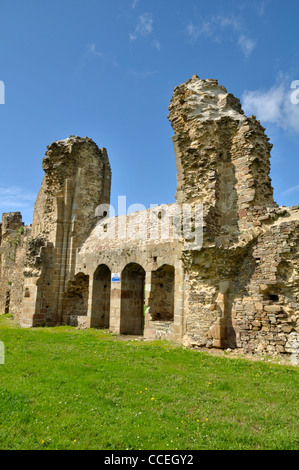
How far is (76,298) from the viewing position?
60.3 ft

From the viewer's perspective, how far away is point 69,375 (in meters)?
6.98

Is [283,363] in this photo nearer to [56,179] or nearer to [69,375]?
[69,375]

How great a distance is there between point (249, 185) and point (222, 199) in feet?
3.10

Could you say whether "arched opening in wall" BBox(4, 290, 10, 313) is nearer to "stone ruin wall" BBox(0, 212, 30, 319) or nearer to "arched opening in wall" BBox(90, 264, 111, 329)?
"stone ruin wall" BBox(0, 212, 30, 319)

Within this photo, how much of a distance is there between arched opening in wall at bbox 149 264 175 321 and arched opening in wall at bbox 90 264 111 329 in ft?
12.5

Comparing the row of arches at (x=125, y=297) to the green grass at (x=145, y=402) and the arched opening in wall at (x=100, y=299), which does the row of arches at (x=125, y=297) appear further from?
the green grass at (x=145, y=402)

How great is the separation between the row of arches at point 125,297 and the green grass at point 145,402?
478cm

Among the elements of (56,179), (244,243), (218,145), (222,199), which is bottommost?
(244,243)

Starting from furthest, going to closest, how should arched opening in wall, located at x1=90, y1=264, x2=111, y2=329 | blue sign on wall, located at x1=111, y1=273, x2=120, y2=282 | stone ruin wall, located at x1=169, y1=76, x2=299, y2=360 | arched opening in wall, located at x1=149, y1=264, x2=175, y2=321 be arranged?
arched opening in wall, located at x1=90, y1=264, x2=111, y2=329
blue sign on wall, located at x1=111, y1=273, x2=120, y2=282
arched opening in wall, located at x1=149, y1=264, x2=175, y2=321
stone ruin wall, located at x1=169, y1=76, x2=299, y2=360

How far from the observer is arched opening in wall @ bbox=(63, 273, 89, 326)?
18.1m

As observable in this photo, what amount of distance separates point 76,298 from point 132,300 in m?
4.29

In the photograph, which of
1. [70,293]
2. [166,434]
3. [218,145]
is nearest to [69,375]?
[166,434]

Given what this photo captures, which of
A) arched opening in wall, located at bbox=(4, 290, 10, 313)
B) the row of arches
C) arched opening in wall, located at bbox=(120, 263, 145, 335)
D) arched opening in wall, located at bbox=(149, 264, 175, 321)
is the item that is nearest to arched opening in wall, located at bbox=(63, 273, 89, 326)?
the row of arches

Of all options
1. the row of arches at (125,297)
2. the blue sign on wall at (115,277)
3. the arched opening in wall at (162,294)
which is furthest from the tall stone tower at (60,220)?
the arched opening in wall at (162,294)
